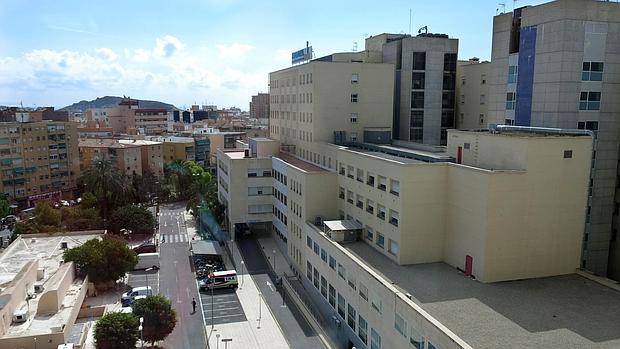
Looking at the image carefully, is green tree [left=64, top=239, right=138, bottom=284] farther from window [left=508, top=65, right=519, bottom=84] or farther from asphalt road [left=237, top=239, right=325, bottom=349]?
window [left=508, top=65, right=519, bottom=84]

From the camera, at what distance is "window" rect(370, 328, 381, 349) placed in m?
32.2

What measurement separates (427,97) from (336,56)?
13704 mm

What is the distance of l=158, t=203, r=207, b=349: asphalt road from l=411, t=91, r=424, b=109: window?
35816 millimetres

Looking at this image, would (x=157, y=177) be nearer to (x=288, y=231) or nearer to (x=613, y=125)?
(x=288, y=231)

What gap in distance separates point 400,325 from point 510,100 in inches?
932

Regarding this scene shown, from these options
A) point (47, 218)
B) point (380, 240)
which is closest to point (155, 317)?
point (380, 240)

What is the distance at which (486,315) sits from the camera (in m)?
27.2

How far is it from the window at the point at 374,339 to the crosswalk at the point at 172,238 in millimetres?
42944

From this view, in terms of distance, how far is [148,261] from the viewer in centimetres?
5825

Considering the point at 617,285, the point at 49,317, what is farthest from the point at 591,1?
the point at 49,317

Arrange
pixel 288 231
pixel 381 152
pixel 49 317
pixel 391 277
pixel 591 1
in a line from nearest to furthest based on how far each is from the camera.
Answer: pixel 391 277 → pixel 591 1 → pixel 49 317 → pixel 381 152 → pixel 288 231

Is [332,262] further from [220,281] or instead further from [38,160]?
Result: [38,160]

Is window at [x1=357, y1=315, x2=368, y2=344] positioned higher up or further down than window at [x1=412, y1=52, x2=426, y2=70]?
further down

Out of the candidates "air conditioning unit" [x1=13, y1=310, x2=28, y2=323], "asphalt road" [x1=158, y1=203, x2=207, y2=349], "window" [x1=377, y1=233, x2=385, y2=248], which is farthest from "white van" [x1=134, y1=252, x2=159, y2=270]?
"window" [x1=377, y1=233, x2=385, y2=248]
